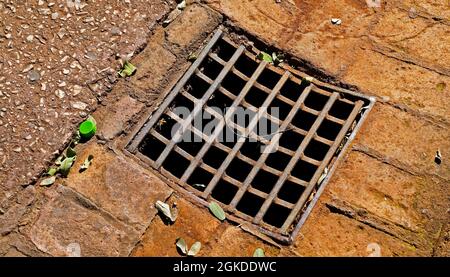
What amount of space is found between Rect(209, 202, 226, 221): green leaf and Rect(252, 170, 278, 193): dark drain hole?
267 mm

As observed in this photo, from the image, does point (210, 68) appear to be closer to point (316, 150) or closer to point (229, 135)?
point (229, 135)

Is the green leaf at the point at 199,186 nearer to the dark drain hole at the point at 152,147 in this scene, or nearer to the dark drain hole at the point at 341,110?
the dark drain hole at the point at 152,147

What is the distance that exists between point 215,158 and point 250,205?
305mm

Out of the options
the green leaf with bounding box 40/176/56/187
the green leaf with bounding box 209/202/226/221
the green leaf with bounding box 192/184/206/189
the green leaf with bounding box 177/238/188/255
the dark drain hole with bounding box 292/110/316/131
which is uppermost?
the dark drain hole with bounding box 292/110/316/131

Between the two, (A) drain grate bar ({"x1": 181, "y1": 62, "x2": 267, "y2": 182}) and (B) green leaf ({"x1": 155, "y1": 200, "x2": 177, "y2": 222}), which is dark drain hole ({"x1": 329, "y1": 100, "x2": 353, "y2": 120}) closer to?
(A) drain grate bar ({"x1": 181, "y1": 62, "x2": 267, "y2": 182})

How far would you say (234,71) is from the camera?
2742 mm

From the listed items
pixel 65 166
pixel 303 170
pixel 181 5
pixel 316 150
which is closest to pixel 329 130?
pixel 316 150

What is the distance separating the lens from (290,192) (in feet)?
8.39

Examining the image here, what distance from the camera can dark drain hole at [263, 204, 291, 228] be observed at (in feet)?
8.16

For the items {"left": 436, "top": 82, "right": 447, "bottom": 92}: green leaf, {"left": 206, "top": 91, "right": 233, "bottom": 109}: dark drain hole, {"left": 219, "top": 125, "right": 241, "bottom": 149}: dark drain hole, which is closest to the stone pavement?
{"left": 436, "top": 82, "right": 447, "bottom": 92}: green leaf
